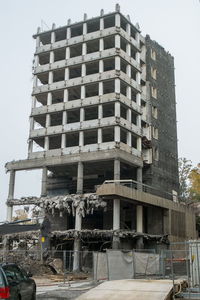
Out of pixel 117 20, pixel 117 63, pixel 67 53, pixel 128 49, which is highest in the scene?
pixel 117 20

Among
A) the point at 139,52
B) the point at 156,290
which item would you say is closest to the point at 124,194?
the point at 139,52

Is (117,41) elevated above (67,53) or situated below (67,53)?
above

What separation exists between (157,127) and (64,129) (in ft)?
47.9

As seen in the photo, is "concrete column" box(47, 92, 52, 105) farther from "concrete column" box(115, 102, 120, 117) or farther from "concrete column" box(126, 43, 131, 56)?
"concrete column" box(126, 43, 131, 56)

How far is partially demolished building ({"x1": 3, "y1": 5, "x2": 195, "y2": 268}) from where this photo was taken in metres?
46.1

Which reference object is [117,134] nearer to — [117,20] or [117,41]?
[117,41]

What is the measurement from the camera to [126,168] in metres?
52.8

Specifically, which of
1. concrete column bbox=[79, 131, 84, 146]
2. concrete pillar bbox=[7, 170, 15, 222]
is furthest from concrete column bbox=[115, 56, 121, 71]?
concrete pillar bbox=[7, 170, 15, 222]

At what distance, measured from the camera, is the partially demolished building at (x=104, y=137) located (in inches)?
1816

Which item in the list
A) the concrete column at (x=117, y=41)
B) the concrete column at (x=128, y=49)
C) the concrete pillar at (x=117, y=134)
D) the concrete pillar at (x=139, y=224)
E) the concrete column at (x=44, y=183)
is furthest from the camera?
the concrete column at (x=128, y=49)

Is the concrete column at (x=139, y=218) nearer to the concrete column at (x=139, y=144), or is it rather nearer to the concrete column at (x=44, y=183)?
the concrete column at (x=139, y=144)

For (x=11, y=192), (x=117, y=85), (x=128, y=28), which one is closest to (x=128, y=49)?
(x=128, y=28)

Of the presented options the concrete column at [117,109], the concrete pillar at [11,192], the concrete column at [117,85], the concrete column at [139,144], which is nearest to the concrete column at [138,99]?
the concrete column at [117,85]

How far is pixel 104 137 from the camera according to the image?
53469 millimetres
